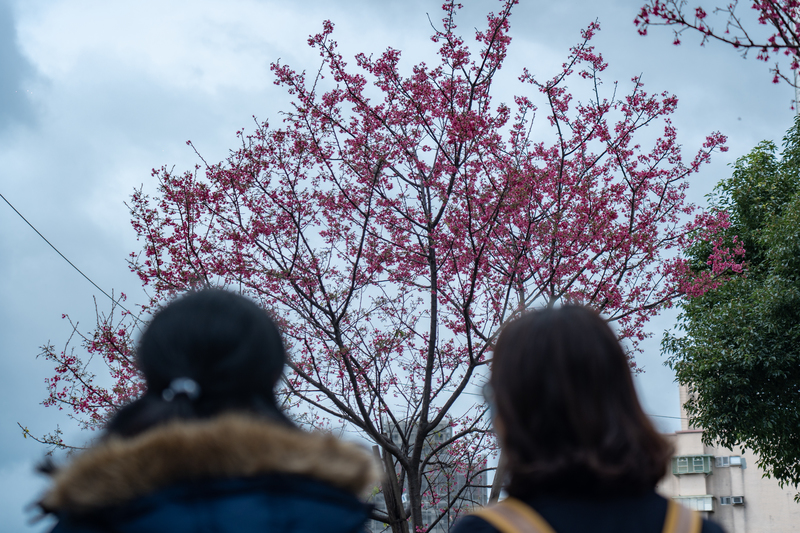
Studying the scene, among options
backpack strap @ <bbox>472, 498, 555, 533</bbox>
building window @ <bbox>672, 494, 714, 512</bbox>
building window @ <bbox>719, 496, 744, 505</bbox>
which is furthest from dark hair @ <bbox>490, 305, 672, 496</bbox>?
building window @ <bbox>719, 496, 744, 505</bbox>

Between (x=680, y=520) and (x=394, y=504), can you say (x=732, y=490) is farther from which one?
(x=680, y=520)

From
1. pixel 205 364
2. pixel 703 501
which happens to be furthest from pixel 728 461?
pixel 205 364

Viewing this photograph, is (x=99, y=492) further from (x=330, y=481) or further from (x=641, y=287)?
(x=641, y=287)

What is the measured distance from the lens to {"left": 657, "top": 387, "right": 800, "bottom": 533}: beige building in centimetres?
2383

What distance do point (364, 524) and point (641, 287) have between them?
725cm

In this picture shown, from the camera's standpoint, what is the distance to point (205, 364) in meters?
1.34

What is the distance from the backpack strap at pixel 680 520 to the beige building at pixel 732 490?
2473cm

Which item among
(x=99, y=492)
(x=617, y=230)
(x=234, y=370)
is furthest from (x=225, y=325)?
(x=617, y=230)

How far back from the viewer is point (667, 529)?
48.5 inches

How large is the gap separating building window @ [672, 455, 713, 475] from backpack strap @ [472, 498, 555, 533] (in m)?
27.6

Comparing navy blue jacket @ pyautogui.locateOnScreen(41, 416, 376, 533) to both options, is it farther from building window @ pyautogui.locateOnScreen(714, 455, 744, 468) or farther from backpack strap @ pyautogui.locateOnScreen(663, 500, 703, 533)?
building window @ pyautogui.locateOnScreen(714, 455, 744, 468)

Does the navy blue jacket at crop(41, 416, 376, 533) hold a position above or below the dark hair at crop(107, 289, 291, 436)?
below

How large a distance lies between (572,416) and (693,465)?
28.5 meters

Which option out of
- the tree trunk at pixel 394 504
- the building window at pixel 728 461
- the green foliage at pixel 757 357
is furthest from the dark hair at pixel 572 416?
the building window at pixel 728 461
